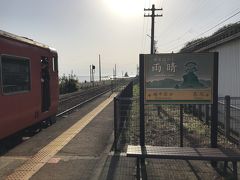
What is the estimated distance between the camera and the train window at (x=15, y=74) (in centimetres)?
893

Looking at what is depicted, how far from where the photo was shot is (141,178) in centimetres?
677

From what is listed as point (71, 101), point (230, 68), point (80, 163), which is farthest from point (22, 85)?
point (71, 101)

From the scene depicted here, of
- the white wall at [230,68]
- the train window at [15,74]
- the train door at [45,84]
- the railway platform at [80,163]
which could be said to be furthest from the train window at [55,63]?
the white wall at [230,68]

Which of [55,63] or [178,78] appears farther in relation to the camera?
[55,63]

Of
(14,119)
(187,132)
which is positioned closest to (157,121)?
(187,132)

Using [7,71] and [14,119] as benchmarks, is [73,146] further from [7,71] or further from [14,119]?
[7,71]

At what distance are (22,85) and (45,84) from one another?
2.72 m

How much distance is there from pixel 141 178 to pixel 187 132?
201 inches

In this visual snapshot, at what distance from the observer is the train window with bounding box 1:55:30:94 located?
→ 893cm

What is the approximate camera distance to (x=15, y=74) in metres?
9.65

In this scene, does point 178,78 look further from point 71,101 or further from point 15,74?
point 71,101

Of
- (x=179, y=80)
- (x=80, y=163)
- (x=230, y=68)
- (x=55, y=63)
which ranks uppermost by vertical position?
(x=55, y=63)

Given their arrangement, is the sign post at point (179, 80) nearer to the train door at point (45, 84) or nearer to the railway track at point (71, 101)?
the train door at point (45, 84)

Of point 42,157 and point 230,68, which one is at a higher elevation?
point 230,68
